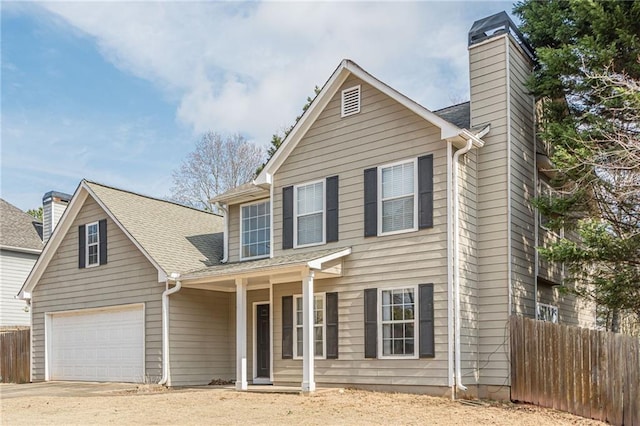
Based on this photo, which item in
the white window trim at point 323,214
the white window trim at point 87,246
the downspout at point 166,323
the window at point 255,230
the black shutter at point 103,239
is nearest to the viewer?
the white window trim at point 323,214

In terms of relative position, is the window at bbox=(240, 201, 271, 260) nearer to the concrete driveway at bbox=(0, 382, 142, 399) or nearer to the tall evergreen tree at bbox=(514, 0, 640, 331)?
the concrete driveway at bbox=(0, 382, 142, 399)

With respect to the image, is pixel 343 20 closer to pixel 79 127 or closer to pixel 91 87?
pixel 91 87

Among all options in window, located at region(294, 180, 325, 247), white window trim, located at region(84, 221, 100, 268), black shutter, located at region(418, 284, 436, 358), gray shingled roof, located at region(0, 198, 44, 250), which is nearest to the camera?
black shutter, located at region(418, 284, 436, 358)

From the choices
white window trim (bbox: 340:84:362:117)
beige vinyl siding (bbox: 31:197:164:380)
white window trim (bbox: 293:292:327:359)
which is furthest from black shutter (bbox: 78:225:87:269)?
white window trim (bbox: 340:84:362:117)

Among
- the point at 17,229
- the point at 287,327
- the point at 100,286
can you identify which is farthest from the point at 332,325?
the point at 17,229

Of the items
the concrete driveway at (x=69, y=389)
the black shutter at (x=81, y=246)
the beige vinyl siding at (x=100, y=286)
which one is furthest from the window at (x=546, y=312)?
the black shutter at (x=81, y=246)

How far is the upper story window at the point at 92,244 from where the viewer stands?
1884cm

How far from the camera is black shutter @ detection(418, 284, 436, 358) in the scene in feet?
42.1

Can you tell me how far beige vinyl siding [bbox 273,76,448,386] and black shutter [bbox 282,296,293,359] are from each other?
5.3 inches

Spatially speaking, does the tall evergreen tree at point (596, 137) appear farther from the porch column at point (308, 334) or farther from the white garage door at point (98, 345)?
the white garage door at point (98, 345)

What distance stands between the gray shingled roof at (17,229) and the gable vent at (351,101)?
1823cm

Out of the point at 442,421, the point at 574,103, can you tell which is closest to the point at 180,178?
the point at 574,103

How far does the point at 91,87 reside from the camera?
60.6 feet

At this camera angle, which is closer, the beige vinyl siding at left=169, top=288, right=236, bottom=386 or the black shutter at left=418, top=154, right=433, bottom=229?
the black shutter at left=418, top=154, right=433, bottom=229
